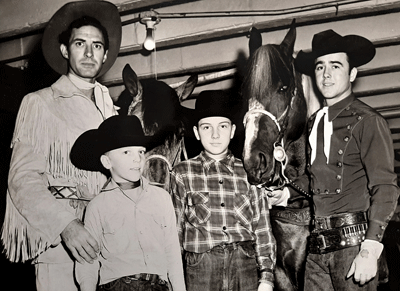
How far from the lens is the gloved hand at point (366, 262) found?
179cm

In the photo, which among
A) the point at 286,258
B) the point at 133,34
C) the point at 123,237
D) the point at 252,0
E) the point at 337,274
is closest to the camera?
the point at 337,274

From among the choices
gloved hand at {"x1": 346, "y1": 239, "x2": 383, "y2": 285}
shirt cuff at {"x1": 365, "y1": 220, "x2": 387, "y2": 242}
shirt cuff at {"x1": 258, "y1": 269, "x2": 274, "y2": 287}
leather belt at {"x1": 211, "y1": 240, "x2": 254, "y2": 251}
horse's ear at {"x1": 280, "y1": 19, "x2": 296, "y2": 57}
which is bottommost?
shirt cuff at {"x1": 258, "y1": 269, "x2": 274, "y2": 287}

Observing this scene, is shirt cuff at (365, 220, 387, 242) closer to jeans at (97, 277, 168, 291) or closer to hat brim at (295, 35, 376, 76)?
hat brim at (295, 35, 376, 76)

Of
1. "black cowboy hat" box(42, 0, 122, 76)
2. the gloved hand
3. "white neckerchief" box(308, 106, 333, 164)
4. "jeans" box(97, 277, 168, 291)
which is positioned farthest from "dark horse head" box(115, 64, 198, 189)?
the gloved hand

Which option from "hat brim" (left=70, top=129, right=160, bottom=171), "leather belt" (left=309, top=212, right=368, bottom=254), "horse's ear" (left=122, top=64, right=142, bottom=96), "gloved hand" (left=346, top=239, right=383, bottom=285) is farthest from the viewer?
"horse's ear" (left=122, top=64, right=142, bottom=96)

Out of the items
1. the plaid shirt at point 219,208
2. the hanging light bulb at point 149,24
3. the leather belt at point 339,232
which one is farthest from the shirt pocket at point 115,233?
the hanging light bulb at point 149,24

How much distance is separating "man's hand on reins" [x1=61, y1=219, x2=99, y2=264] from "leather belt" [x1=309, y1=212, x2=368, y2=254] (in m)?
0.99

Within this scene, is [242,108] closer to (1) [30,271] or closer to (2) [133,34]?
(2) [133,34]

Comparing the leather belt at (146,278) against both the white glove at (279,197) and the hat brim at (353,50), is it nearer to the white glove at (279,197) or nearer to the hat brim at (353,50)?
the white glove at (279,197)

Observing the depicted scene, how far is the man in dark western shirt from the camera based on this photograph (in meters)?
1.84

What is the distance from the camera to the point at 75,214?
7.13 feet

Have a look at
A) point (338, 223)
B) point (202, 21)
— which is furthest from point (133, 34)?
point (338, 223)

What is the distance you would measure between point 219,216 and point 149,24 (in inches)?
44.5

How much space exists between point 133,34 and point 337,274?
1661 mm
